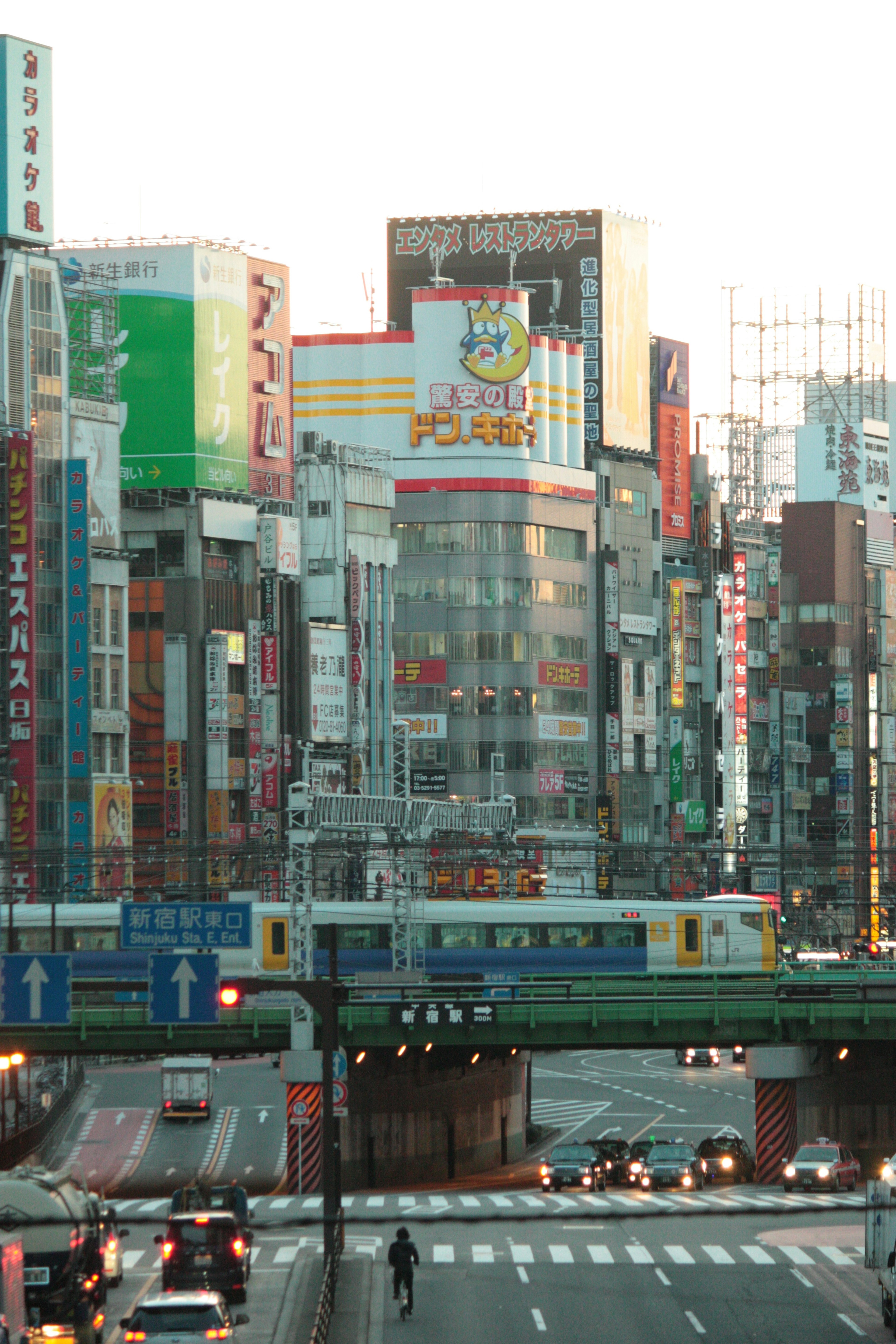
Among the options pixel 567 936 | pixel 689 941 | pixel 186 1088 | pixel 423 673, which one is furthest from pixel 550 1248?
pixel 423 673

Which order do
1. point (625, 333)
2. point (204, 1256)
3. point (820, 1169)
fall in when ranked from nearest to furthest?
point (204, 1256) < point (820, 1169) < point (625, 333)

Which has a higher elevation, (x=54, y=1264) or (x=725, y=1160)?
(x=54, y=1264)

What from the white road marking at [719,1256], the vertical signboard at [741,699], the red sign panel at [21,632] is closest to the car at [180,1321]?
the white road marking at [719,1256]

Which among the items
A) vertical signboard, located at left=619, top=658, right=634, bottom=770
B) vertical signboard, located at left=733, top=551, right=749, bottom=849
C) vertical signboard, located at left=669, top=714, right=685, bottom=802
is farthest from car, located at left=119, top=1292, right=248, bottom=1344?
vertical signboard, located at left=733, top=551, right=749, bottom=849

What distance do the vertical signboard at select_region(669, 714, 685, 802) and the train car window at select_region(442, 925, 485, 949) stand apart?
2780 inches

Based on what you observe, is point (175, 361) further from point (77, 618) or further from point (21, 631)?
point (21, 631)

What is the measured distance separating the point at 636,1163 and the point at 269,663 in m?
51.9

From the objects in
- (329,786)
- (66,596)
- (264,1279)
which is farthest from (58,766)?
(264,1279)

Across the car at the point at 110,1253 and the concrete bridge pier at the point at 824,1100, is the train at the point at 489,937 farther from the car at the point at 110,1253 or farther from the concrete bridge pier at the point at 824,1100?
the car at the point at 110,1253

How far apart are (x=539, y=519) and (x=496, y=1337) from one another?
99.9 meters

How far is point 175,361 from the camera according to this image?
11669 centimetres

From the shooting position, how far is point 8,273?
100 meters

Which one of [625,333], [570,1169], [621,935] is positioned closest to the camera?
[570,1169]

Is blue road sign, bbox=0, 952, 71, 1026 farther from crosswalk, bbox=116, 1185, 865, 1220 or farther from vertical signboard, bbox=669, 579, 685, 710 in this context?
vertical signboard, bbox=669, 579, 685, 710
